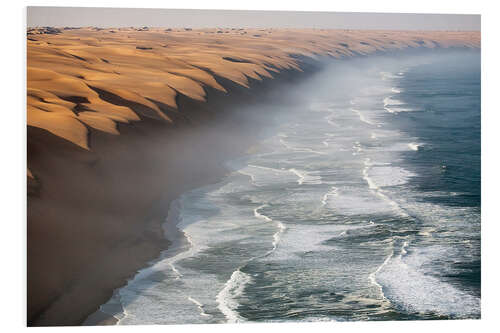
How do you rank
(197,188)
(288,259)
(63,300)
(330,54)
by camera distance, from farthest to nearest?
(330,54) < (197,188) < (288,259) < (63,300)

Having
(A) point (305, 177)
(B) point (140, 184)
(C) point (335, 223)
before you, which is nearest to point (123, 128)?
(B) point (140, 184)

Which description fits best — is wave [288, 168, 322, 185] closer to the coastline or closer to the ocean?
→ the ocean

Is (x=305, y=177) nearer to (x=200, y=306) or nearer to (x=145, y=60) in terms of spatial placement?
(x=145, y=60)

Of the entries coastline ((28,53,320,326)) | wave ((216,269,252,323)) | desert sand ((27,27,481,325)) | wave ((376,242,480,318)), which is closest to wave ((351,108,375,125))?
desert sand ((27,27,481,325))

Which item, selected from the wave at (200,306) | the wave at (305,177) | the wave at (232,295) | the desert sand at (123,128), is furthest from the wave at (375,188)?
the wave at (200,306)

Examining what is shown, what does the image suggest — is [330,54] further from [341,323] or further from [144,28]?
[341,323]

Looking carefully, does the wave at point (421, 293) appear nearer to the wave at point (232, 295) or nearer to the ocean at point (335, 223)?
the ocean at point (335, 223)

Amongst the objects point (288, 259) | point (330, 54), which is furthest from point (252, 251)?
point (330, 54)
